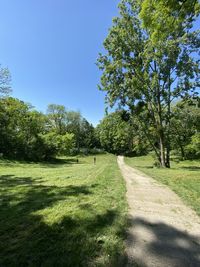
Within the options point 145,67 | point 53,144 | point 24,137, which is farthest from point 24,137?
point 145,67

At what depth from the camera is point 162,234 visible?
3.11 metres

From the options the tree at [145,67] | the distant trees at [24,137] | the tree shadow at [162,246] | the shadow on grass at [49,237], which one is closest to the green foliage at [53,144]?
the distant trees at [24,137]

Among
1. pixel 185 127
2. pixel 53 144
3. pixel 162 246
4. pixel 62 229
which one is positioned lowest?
pixel 162 246

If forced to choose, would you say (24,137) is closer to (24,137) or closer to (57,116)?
(24,137)

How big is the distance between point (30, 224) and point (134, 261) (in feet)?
6.40

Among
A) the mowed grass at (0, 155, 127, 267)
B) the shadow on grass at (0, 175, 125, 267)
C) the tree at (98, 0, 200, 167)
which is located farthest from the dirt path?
the tree at (98, 0, 200, 167)

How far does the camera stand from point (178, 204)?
4.76 m

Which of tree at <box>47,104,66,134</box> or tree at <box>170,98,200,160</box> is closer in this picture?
tree at <box>170,98,200,160</box>

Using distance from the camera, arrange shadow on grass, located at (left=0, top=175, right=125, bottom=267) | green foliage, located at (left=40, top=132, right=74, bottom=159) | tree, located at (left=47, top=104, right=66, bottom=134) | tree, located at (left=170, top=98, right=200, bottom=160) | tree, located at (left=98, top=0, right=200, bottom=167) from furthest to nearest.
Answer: tree, located at (left=47, top=104, right=66, bottom=134) < green foliage, located at (left=40, top=132, right=74, bottom=159) < tree, located at (left=170, top=98, right=200, bottom=160) < tree, located at (left=98, top=0, right=200, bottom=167) < shadow on grass, located at (left=0, top=175, right=125, bottom=267)

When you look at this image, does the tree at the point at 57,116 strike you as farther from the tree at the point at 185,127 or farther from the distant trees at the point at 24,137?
the tree at the point at 185,127

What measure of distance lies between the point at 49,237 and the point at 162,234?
6.22 feet

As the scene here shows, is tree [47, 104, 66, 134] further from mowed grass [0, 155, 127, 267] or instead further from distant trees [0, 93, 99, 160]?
mowed grass [0, 155, 127, 267]

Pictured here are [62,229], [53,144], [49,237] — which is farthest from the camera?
[53,144]

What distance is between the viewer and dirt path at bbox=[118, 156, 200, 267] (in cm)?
241
